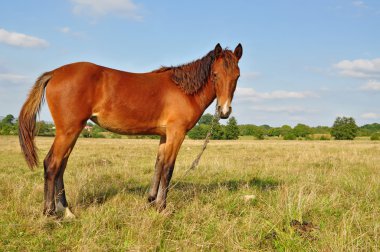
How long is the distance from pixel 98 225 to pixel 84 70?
8.15 feet

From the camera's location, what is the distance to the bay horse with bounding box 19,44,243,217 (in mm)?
5180

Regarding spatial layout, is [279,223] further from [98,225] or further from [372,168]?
[372,168]

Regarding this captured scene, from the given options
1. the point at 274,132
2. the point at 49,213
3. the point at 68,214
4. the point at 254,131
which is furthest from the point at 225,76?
the point at 274,132

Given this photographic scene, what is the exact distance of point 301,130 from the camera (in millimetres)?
74438

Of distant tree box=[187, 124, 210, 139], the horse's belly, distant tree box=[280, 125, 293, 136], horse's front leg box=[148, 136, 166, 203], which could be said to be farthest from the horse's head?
distant tree box=[280, 125, 293, 136]

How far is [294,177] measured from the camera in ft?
31.3

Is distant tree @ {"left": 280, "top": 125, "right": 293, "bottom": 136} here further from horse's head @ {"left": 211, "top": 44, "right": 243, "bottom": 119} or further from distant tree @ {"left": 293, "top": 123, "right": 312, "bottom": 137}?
horse's head @ {"left": 211, "top": 44, "right": 243, "bottom": 119}

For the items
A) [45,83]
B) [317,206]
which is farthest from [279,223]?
[45,83]

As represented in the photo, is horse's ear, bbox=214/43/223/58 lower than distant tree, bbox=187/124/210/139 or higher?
higher

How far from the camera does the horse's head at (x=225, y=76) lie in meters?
5.53

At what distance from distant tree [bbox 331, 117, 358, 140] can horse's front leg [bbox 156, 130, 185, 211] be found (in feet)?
233

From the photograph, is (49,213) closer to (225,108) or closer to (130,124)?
(130,124)

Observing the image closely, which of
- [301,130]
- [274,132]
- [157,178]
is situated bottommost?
[157,178]

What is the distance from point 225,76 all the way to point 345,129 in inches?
2836
